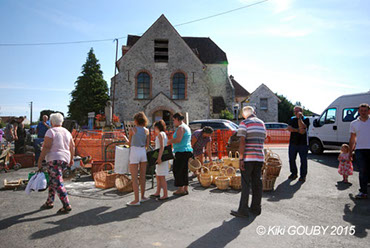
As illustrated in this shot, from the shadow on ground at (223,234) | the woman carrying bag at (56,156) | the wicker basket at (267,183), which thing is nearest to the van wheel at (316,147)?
the wicker basket at (267,183)

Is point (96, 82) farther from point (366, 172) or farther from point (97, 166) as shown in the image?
point (366, 172)

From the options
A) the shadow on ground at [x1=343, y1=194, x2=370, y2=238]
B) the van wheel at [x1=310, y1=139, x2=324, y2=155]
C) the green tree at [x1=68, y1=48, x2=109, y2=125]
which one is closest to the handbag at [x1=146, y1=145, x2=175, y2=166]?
the shadow on ground at [x1=343, y1=194, x2=370, y2=238]

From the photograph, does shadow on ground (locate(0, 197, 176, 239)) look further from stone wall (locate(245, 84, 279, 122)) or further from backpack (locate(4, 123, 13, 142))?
stone wall (locate(245, 84, 279, 122))

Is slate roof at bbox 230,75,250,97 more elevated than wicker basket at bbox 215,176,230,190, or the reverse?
slate roof at bbox 230,75,250,97

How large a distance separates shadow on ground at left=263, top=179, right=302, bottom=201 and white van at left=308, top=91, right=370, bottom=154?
21.0 ft

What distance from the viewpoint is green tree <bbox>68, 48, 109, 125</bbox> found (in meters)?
42.2

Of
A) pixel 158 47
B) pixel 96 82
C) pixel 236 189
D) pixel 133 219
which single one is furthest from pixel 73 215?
pixel 96 82

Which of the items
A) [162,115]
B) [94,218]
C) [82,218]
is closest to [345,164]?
[94,218]

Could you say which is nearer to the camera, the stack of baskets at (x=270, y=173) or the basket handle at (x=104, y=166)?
the stack of baskets at (x=270, y=173)

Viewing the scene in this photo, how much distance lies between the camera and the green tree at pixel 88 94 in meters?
42.2

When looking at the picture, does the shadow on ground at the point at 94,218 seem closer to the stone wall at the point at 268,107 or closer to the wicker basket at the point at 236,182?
the wicker basket at the point at 236,182

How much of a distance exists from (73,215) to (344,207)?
17.3ft

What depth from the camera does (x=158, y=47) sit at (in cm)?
2681

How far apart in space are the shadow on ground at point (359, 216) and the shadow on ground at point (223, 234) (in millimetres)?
1636
